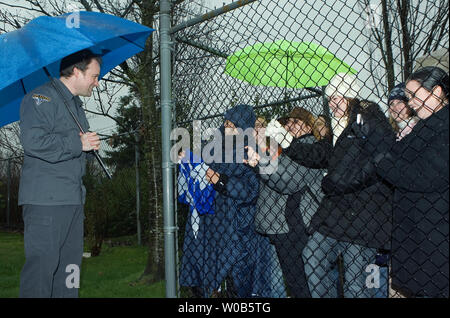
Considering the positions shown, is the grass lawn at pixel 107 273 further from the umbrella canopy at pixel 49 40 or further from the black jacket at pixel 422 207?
the black jacket at pixel 422 207

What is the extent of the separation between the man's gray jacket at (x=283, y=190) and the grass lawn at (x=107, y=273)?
1768mm

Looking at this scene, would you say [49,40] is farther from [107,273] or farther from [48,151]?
[107,273]

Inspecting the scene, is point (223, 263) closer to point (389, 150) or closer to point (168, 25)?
point (389, 150)

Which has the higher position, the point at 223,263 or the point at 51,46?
the point at 51,46

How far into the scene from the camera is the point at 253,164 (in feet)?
9.64

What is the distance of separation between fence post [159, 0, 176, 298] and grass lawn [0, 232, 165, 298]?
179 cm

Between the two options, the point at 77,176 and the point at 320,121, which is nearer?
the point at 77,176

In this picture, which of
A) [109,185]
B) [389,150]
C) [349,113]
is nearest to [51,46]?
[349,113]

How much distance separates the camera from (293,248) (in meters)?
3.04

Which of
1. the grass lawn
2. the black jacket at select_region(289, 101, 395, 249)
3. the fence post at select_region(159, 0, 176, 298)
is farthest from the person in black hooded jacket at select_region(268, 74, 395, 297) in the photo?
the grass lawn

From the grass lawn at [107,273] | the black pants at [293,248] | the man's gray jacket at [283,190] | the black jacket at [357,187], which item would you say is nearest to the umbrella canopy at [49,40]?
the man's gray jacket at [283,190]
